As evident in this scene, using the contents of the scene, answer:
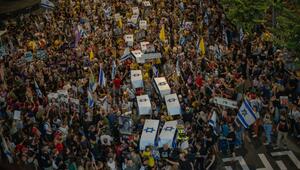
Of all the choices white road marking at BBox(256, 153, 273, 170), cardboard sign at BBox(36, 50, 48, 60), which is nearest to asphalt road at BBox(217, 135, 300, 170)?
white road marking at BBox(256, 153, 273, 170)

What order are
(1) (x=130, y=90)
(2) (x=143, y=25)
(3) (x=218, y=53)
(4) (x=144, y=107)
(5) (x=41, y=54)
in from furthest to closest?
1. (2) (x=143, y=25)
2. (5) (x=41, y=54)
3. (3) (x=218, y=53)
4. (1) (x=130, y=90)
5. (4) (x=144, y=107)

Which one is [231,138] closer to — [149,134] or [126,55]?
[149,134]

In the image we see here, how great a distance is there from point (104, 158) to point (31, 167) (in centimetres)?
359

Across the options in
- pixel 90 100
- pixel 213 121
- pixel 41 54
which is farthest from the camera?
pixel 41 54

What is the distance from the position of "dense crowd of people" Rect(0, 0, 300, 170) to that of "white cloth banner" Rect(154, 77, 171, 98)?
338mm

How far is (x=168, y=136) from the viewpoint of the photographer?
842 inches

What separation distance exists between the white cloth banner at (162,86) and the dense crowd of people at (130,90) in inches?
13.3

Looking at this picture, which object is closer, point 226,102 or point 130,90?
point 226,102

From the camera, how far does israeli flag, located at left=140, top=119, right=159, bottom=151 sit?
69.9ft

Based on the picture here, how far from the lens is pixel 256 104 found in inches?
901

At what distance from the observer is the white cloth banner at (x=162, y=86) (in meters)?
25.0

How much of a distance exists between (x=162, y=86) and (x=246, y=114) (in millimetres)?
5108

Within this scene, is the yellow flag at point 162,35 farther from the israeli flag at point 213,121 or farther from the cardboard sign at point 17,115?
the cardboard sign at point 17,115

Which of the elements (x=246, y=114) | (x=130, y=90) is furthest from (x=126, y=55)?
(x=246, y=114)
